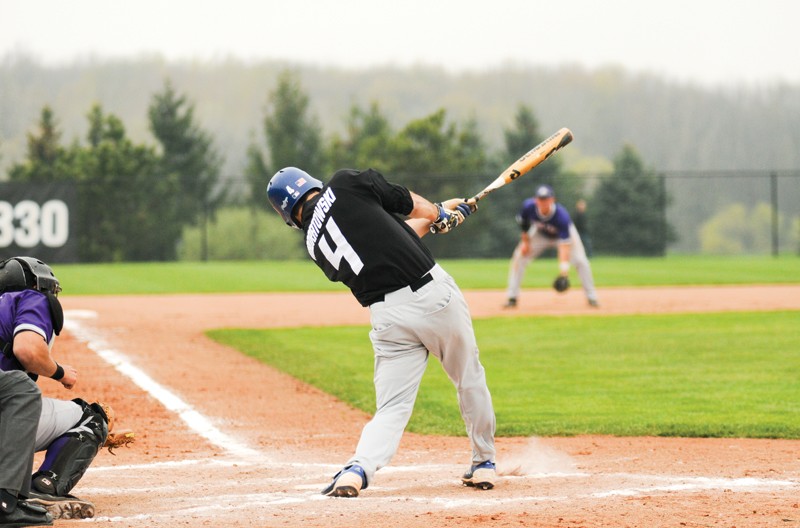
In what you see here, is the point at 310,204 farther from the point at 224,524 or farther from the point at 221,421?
the point at 221,421

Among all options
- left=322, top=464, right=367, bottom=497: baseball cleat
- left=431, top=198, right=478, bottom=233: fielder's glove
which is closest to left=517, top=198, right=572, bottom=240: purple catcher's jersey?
left=431, top=198, right=478, bottom=233: fielder's glove

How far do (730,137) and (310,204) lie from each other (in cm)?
10427

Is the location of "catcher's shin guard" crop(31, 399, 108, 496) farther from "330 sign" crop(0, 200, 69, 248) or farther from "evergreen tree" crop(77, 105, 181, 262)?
"evergreen tree" crop(77, 105, 181, 262)

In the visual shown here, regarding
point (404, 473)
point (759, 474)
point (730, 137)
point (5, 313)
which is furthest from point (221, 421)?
point (730, 137)

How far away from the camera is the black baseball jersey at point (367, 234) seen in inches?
218

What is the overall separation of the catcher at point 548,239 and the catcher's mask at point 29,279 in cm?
1219

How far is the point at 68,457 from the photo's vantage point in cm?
530

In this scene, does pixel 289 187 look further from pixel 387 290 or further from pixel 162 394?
pixel 162 394

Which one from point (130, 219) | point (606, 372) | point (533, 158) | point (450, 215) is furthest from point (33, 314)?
point (130, 219)

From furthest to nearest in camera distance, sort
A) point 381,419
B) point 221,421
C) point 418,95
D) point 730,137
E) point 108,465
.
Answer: point 418,95
point 730,137
point 221,421
point 108,465
point 381,419

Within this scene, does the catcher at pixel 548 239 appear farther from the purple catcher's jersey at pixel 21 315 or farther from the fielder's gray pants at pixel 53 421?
the purple catcher's jersey at pixel 21 315

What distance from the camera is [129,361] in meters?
11.8

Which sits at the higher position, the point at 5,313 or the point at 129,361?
the point at 5,313

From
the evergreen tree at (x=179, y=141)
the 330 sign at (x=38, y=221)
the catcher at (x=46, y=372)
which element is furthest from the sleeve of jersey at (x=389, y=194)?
the evergreen tree at (x=179, y=141)
